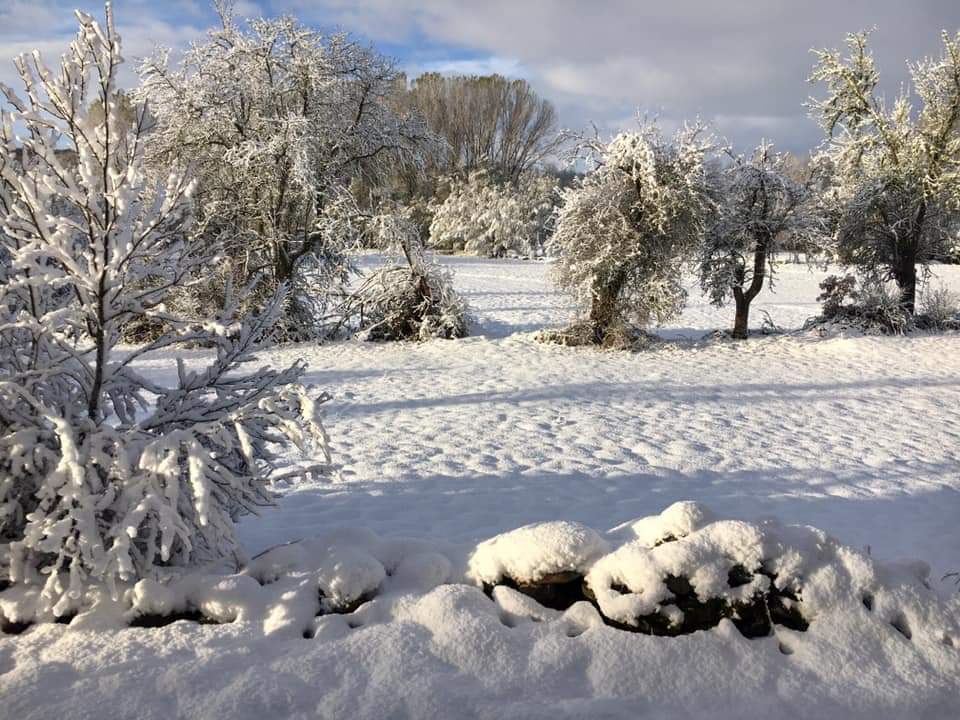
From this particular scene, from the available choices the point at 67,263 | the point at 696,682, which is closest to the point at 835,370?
the point at 696,682

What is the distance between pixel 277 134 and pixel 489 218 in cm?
2765

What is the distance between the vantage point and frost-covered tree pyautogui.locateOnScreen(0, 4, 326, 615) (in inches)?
99.7

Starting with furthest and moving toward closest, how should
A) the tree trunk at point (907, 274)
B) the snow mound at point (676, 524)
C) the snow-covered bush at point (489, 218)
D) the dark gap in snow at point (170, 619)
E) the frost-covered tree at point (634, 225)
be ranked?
1. the snow-covered bush at point (489, 218)
2. the tree trunk at point (907, 274)
3. the frost-covered tree at point (634, 225)
4. the snow mound at point (676, 524)
5. the dark gap in snow at point (170, 619)

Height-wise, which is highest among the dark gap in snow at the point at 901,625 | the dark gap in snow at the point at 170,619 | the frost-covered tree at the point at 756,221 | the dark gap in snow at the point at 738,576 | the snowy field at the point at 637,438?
the frost-covered tree at the point at 756,221

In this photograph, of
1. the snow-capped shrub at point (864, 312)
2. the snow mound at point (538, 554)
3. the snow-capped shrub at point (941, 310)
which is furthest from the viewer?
the snow-capped shrub at point (941, 310)

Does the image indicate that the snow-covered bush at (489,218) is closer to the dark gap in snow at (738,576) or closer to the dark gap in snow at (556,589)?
the dark gap in snow at (556,589)

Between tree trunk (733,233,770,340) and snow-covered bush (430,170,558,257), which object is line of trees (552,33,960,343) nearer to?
tree trunk (733,233,770,340)

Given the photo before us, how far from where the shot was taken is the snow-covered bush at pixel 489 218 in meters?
39.3

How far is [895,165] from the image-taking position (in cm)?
1383

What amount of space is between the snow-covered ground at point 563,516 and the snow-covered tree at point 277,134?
238 centimetres

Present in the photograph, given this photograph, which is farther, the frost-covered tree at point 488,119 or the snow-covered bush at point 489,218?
the frost-covered tree at point 488,119

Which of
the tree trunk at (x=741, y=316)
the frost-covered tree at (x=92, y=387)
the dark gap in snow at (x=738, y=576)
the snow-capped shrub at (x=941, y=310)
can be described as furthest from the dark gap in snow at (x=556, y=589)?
the snow-capped shrub at (x=941, y=310)

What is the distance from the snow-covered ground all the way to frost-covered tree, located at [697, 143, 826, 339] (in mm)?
1624

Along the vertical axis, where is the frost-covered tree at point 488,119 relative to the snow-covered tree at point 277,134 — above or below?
above
